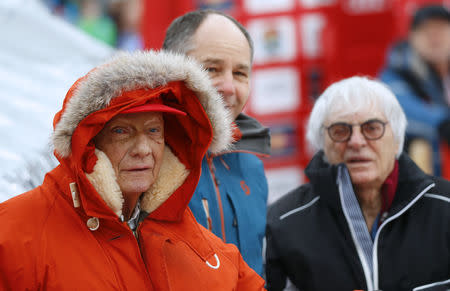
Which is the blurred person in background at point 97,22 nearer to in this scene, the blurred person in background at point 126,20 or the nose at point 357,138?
the blurred person in background at point 126,20

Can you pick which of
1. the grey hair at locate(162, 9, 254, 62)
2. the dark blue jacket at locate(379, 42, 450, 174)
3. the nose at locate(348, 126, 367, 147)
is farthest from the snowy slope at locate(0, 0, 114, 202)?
the dark blue jacket at locate(379, 42, 450, 174)

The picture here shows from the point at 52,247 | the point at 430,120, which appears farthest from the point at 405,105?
the point at 52,247

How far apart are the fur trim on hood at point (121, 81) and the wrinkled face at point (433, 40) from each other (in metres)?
3.45

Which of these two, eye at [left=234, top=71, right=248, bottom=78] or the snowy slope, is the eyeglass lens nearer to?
eye at [left=234, top=71, right=248, bottom=78]

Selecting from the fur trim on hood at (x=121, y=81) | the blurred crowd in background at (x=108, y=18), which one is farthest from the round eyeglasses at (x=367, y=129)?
the blurred crowd in background at (x=108, y=18)

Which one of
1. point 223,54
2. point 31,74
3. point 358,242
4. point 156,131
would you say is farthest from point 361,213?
point 31,74

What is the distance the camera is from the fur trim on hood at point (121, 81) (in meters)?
1.51

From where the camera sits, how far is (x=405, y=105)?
4.56 meters

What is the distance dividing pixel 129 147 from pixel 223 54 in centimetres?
66

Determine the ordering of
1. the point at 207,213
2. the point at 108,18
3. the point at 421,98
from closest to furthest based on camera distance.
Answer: the point at 207,213, the point at 421,98, the point at 108,18

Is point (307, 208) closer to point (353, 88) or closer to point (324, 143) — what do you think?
point (324, 143)

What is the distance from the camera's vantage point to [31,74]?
3148mm

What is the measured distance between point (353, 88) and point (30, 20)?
94.0 inches

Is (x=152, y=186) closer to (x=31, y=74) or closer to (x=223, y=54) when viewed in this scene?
(x=223, y=54)
